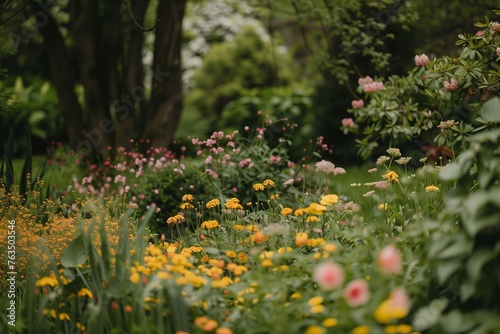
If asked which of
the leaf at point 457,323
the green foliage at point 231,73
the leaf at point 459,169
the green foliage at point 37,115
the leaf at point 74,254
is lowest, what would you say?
the leaf at point 457,323

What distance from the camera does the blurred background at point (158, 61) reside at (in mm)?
6863

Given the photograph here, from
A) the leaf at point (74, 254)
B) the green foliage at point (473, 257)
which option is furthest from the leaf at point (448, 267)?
the leaf at point (74, 254)

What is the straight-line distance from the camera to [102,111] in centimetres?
729

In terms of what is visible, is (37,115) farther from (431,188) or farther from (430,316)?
(430,316)

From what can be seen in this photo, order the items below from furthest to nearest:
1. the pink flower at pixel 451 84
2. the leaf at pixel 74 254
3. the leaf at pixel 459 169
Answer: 1. the pink flower at pixel 451 84
2. the leaf at pixel 74 254
3. the leaf at pixel 459 169

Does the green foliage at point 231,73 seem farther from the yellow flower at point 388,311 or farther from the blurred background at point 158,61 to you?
the yellow flower at point 388,311

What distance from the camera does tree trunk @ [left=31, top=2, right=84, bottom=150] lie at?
22.8 feet

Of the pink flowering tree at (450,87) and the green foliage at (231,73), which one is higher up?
the green foliage at (231,73)

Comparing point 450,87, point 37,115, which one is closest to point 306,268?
point 450,87

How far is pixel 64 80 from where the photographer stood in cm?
710

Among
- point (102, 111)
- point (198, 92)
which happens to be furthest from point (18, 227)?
point (198, 92)

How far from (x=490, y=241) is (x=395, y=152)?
1.70m

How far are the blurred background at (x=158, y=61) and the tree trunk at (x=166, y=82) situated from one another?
0.5 inches

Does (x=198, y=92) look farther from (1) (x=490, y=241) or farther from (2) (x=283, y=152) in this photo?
(1) (x=490, y=241)
